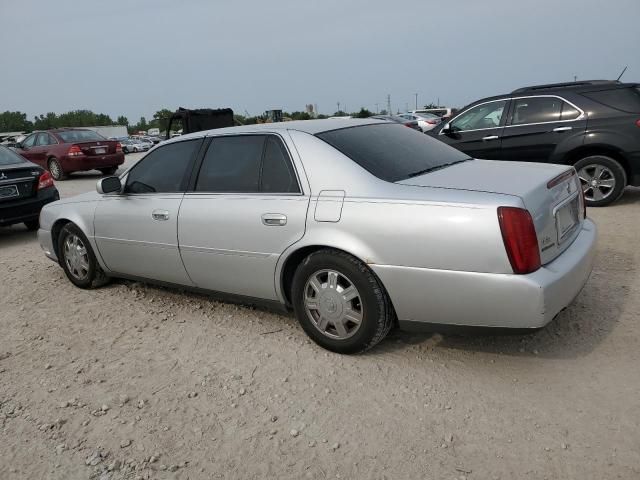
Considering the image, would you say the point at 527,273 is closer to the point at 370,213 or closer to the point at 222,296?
the point at 370,213

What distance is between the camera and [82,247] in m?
4.86

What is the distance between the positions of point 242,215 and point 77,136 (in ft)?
43.6

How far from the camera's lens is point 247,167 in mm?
3650

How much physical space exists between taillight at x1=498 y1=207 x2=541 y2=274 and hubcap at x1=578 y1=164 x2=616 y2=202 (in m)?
5.04

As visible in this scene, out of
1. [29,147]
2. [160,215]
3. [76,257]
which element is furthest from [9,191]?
[29,147]

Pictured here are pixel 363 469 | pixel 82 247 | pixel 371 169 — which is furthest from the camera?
pixel 82 247

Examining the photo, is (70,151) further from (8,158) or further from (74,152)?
(8,158)

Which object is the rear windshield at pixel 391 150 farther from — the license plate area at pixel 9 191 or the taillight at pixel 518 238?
the license plate area at pixel 9 191

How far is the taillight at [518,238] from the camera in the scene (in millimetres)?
2582

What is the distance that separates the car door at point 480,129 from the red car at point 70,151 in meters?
10.3

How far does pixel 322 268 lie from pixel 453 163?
1.28 m

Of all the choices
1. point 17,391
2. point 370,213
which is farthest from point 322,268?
point 17,391

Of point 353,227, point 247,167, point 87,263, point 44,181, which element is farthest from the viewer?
point 44,181

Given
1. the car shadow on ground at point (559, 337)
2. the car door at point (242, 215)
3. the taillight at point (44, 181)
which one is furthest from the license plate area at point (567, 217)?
the taillight at point (44, 181)
